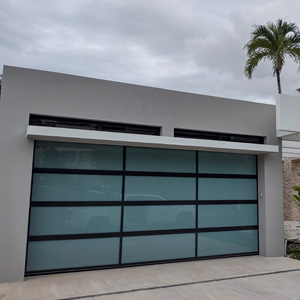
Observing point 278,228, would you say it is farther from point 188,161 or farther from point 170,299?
point 170,299

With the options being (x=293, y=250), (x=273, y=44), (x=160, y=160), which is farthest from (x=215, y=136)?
(x=273, y=44)

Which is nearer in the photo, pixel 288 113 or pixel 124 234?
pixel 124 234

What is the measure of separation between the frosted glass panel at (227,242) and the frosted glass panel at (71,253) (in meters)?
2.29

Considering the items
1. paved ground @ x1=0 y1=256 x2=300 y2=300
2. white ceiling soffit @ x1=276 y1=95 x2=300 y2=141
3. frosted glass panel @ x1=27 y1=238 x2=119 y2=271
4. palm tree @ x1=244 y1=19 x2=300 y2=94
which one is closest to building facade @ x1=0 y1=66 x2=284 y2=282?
frosted glass panel @ x1=27 y1=238 x2=119 y2=271

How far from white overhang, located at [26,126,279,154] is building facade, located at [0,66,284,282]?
0.9 inches

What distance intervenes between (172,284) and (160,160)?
2.81 m

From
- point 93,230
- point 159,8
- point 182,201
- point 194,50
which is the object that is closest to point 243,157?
point 182,201

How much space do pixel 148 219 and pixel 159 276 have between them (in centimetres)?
137

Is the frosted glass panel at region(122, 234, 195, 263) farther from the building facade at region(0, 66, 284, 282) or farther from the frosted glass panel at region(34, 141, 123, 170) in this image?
the frosted glass panel at region(34, 141, 123, 170)

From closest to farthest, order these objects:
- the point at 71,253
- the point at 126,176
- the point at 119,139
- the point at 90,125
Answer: the point at 119,139
the point at 71,253
the point at 90,125
the point at 126,176

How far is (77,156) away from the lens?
6441mm

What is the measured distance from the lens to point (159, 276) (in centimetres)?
604

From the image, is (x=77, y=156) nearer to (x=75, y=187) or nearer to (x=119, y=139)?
(x=75, y=187)

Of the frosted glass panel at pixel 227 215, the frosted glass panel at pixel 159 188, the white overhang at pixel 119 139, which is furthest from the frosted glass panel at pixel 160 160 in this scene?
the frosted glass panel at pixel 227 215
